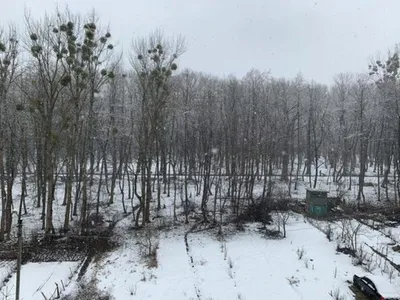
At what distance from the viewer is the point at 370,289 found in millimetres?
9844

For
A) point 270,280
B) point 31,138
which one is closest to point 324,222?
point 270,280

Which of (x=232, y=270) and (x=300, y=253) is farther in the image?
(x=300, y=253)

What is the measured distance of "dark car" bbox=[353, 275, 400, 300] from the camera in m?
9.41

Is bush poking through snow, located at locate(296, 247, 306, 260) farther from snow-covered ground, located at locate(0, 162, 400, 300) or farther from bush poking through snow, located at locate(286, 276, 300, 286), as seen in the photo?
bush poking through snow, located at locate(286, 276, 300, 286)

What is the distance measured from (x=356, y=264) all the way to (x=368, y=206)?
37.3 feet

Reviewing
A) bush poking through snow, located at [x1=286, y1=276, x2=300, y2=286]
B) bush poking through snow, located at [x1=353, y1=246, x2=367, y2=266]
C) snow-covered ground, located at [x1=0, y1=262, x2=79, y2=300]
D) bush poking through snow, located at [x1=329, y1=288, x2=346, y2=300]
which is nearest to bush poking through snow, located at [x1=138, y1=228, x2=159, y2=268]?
snow-covered ground, located at [x1=0, y1=262, x2=79, y2=300]

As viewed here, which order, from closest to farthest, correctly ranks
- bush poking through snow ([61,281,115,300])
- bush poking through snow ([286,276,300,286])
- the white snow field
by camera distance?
bush poking through snow ([61,281,115,300]) → the white snow field → bush poking through snow ([286,276,300,286])

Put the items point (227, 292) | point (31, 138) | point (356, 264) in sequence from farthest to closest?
1. point (31, 138)
2. point (356, 264)
3. point (227, 292)

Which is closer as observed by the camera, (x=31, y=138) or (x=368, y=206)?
(x=31, y=138)

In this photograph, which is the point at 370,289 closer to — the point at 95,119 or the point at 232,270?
the point at 232,270

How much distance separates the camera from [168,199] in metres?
25.2

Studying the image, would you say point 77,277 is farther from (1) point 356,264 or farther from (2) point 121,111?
(2) point 121,111

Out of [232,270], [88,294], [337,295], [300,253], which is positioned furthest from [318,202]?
[88,294]

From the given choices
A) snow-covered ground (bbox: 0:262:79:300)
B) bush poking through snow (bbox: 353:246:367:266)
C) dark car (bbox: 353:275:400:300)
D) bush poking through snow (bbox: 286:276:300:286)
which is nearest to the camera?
dark car (bbox: 353:275:400:300)
